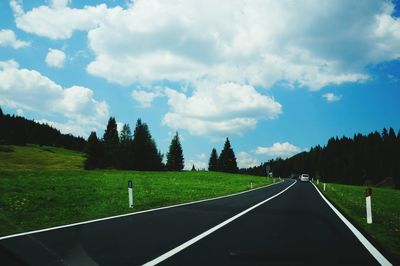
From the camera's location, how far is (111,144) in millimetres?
113250

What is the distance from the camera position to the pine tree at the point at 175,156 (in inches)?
5148

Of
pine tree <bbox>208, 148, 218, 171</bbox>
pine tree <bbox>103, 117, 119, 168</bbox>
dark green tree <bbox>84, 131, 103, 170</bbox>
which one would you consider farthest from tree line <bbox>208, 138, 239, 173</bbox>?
dark green tree <bbox>84, 131, 103, 170</bbox>

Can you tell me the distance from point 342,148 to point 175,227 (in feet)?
503

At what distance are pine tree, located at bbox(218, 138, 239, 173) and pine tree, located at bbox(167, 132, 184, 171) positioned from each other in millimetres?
12894

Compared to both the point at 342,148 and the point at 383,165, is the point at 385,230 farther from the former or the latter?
the point at 342,148

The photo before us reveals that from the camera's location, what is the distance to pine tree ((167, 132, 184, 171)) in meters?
131

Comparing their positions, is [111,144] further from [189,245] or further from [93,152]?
[189,245]

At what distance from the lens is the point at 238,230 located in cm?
1004

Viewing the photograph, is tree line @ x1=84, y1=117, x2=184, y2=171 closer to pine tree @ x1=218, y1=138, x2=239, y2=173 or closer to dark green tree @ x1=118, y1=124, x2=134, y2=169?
dark green tree @ x1=118, y1=124, x2=134, y2=169

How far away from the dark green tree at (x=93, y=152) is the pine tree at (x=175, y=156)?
107 feet

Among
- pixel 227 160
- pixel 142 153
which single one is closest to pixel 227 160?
pixel 227 160

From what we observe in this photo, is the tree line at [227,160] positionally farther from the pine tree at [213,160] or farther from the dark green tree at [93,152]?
the dark green tree at [93,152]

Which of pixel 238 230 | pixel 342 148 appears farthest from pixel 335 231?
pixel 342 148

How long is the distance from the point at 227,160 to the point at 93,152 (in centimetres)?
4764
